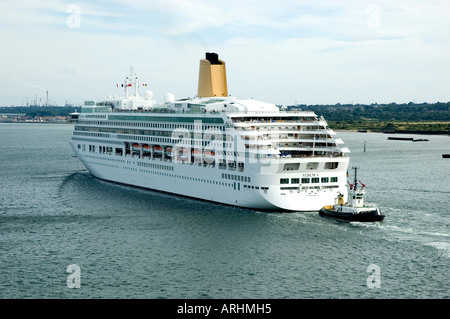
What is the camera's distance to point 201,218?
53438 millimetres

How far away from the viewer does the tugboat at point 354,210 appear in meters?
50.5

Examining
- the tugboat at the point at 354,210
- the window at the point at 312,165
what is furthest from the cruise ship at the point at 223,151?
the tugboat at the point at 354,210

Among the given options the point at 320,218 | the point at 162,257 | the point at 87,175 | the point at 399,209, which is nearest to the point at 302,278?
the point at 162,257

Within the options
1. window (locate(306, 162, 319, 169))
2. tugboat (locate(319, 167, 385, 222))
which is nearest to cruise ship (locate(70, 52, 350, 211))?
window (locate(306, 162, 319, 169))

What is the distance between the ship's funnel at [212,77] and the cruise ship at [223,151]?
0.13m

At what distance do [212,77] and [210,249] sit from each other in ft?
116

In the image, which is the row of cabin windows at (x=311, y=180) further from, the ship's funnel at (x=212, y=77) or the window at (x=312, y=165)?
the ship's funnel at (x=212, y=77)

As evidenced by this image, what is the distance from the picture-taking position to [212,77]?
7450 cm

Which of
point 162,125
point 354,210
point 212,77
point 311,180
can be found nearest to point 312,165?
point 311,180

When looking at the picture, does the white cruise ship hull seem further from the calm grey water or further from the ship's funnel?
the ship's funnel

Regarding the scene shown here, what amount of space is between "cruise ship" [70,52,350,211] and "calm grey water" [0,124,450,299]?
203cm

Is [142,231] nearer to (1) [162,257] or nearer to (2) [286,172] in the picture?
(1) [162,257]

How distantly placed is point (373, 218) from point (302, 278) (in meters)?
15.5

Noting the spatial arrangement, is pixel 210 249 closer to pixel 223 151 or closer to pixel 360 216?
pixel 360 216
